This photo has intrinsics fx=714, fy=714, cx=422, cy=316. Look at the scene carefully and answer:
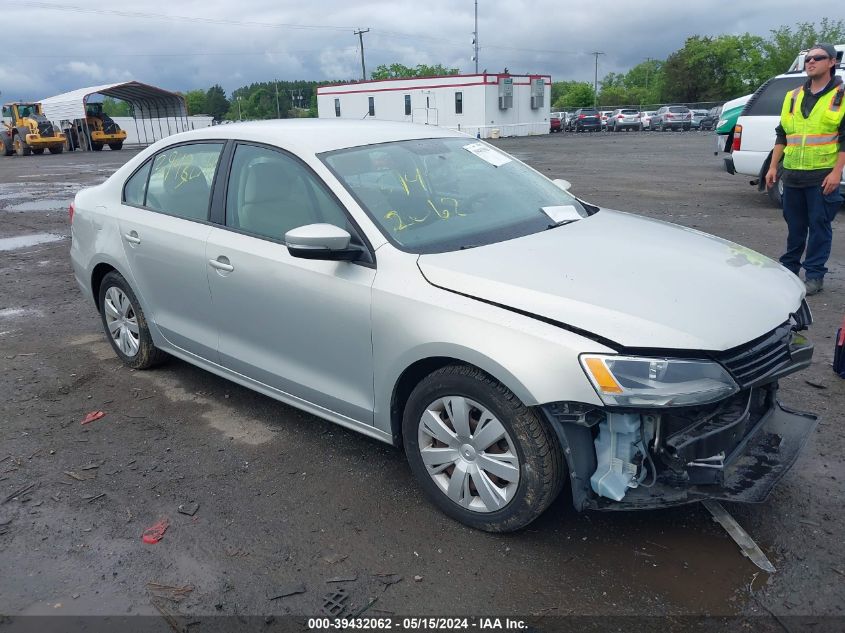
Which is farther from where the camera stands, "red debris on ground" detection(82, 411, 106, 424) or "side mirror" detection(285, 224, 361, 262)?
"red debris on ground" detection(82, 411, 106, 424)

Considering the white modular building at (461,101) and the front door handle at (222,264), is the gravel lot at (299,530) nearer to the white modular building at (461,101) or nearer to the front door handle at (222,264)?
the front door handle at (222,264)

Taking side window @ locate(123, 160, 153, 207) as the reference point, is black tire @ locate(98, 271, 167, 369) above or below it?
below

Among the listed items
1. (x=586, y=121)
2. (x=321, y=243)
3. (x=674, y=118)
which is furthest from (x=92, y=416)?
(x=586, y=121)

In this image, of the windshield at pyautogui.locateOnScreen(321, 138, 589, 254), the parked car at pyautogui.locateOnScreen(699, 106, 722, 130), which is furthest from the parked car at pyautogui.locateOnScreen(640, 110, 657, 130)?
the windshield at pyautogui.locateOnScreen(321, 138, 589, 254)

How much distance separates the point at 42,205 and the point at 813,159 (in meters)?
13.9

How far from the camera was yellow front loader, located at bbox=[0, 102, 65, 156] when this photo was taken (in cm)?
3616

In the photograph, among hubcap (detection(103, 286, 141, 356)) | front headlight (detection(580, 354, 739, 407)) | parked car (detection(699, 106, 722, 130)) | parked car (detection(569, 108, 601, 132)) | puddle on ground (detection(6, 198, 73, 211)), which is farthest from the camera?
parked car (detection(569, 108, 601, 132))

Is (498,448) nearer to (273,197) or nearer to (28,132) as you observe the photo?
(273,197)

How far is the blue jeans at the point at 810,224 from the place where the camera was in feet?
19.7

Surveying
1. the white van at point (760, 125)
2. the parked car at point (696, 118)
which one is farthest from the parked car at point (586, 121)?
the white van at point (760, 125)

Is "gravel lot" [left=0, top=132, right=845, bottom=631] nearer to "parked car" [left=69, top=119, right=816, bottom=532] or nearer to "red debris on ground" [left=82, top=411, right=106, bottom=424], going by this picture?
"red debris on ground" [left=82, top=411, right=106, bottom=424]

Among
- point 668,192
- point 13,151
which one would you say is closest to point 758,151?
point 668,192

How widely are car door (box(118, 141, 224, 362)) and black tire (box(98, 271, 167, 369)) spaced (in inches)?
7.8

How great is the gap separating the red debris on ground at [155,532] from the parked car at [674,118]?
4695 cm
